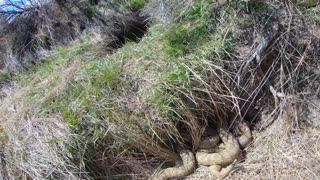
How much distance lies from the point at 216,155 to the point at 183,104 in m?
0.55

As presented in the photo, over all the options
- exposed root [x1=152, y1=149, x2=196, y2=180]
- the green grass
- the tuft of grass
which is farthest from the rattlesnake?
the tuft of grass

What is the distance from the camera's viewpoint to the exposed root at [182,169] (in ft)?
10.5

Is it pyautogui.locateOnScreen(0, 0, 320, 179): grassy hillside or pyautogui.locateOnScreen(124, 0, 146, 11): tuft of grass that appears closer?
pyautogui.locateOnScreen(0, 0, 320, 179): grassy hillside

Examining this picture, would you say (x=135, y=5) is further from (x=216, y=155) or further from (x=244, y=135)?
(x=216, y=155)

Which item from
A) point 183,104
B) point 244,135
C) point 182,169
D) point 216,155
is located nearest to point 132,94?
point 183,104

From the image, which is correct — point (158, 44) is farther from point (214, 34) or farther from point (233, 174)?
point (233, 174)

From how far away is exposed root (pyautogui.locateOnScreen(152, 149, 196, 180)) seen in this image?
320 cm

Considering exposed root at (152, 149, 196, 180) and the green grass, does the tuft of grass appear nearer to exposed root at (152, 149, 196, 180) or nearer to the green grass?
the green grass

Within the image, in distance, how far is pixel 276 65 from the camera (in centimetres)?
349

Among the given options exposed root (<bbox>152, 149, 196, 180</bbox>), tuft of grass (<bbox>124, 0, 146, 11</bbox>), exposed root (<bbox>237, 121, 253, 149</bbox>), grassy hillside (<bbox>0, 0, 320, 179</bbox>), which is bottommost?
exposed root (<bbox>237, 121, 253, 149</bbox>)

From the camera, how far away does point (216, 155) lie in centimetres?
319

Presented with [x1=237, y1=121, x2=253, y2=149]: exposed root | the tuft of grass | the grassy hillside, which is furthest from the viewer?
the tuft of grass

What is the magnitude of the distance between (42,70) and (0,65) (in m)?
1.04

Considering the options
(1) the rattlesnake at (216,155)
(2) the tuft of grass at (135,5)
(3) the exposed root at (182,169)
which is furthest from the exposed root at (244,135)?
(2) the tuft of grass at (135,5)
